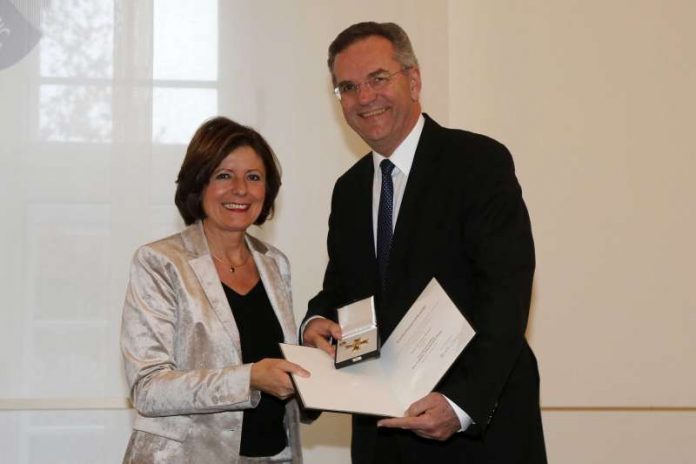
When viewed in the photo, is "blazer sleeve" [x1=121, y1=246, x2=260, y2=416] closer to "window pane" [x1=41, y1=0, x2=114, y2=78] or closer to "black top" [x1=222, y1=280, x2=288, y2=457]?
"black top" [x1=222, y1=280, x2=288, y2=457]

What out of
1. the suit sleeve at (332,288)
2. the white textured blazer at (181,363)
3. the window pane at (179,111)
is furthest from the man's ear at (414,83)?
the window pane at (179,111)

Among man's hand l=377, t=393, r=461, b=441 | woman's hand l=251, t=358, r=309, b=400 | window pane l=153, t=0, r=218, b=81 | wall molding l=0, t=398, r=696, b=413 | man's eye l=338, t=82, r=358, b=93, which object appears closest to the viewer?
man's hand l=377, t=393, r=461, b=441

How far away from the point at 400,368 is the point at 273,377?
316mm

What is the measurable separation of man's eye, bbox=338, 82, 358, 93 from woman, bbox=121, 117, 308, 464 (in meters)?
0.28

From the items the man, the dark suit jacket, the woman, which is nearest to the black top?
the woman

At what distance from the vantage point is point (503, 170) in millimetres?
2148

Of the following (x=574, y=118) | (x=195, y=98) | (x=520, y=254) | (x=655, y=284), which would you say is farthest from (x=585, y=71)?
(x=520, y=254)

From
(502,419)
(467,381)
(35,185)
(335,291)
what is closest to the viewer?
(467,381)

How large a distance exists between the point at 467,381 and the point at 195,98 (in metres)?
2.02

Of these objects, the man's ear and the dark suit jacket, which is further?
the man's ear

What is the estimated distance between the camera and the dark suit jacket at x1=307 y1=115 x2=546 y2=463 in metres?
1.99

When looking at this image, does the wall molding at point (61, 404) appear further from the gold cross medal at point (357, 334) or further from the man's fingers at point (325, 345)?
the gold cross medal at point (357, 334)

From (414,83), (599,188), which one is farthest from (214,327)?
(599,188)

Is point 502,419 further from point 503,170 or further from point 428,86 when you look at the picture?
point 428,86
